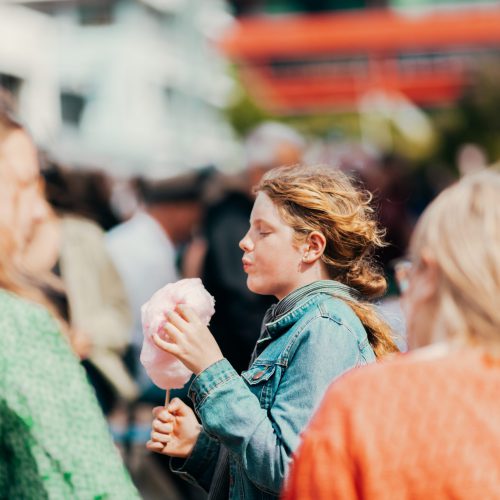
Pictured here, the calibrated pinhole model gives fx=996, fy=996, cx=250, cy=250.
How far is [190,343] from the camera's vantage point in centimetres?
257

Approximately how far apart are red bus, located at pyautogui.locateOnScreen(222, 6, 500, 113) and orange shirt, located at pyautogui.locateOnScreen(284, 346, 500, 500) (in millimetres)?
91873

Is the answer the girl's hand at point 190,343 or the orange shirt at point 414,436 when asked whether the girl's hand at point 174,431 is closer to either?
the girl's hand at point 190,343

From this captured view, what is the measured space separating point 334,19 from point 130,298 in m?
94.7

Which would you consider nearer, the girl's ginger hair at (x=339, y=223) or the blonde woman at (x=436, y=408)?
the blonde woman at (x=436, y=408)

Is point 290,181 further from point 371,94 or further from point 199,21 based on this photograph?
point 371,94

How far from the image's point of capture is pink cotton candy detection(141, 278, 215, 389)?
8.87ft

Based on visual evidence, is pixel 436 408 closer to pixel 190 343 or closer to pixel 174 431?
pixel 190 343

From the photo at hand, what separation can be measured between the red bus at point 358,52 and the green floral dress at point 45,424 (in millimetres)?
91471

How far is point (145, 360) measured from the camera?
2.81m

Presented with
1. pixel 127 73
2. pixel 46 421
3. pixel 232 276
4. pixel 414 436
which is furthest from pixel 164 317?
pixel 127 73

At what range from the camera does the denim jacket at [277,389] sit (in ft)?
8.13

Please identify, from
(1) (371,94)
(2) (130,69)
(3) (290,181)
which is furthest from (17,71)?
(1) (371,94)

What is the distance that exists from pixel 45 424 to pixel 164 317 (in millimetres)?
618

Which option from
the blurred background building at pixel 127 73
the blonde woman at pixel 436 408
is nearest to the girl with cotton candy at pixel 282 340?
the blonde woman at pixel 436 408
